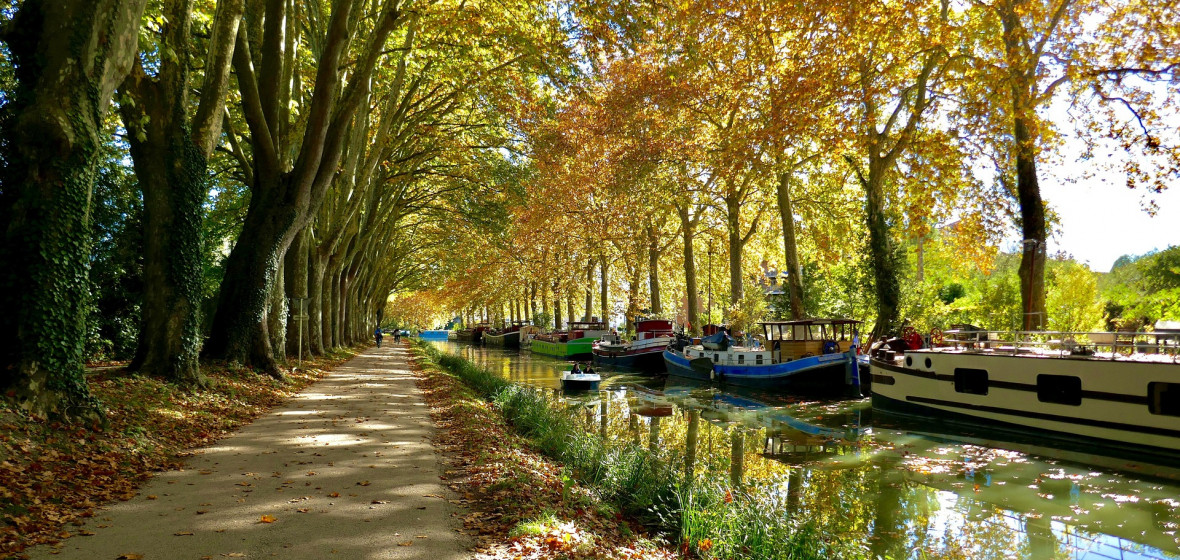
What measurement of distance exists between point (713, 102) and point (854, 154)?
223 inches

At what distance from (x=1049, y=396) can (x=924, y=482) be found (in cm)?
664

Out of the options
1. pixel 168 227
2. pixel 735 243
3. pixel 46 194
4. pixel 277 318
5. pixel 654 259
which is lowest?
pixel 277 318

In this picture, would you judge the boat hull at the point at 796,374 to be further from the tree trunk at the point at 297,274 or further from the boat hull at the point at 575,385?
the tree trunk at the point at 297,274

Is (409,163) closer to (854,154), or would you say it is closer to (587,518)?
(854,154)

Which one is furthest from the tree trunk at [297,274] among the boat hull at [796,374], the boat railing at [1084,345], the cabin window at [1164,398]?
the cabin window at [1164,398]

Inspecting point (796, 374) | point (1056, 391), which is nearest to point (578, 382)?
point (796, 374)

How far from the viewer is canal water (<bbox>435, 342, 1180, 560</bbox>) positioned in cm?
881

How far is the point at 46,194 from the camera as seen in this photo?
7965mm

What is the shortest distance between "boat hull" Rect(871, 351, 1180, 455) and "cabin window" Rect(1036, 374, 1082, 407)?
2 cm

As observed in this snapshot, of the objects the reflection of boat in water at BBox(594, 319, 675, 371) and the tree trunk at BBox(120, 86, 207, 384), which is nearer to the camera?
the tree trunk at BBox(120, 86, 207, 384)

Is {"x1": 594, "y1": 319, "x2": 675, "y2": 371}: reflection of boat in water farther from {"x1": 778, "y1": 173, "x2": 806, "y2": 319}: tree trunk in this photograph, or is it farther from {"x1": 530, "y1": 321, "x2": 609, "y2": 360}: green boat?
{"x1": 778, "y1": 173, "x2": 806, "y2": 319}: tree trunk

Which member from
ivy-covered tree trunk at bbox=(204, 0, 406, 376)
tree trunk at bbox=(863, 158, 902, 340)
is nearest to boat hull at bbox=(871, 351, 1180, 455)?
tree trunk at bbox=(863, 158, 902, 340)

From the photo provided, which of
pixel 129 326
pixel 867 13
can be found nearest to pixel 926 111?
pixel 867 13

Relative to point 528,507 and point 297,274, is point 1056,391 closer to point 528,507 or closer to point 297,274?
point 528,507
